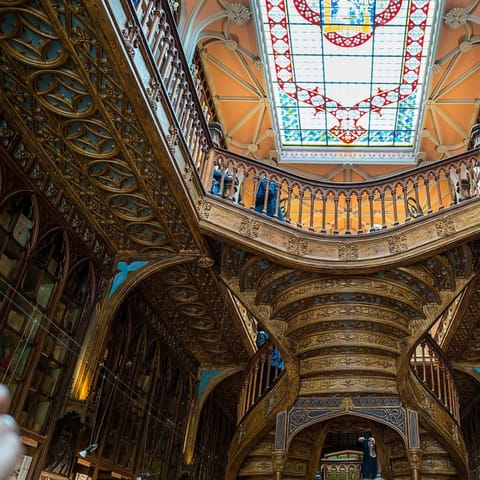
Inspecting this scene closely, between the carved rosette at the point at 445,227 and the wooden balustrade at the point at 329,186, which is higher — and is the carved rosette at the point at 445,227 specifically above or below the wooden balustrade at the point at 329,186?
below

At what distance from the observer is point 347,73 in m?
9.98

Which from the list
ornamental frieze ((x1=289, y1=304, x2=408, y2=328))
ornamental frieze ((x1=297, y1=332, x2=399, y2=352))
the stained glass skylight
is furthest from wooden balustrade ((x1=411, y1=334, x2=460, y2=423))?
the stained glass skylight

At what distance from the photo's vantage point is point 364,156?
1150 centimetres

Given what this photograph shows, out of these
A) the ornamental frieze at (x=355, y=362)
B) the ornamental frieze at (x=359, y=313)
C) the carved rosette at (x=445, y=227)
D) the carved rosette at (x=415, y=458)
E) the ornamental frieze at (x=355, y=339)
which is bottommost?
the carved rosette at (x=415, y=458)

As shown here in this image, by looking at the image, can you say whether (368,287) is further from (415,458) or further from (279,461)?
(279,461)

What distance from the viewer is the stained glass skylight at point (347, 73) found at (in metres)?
8.98

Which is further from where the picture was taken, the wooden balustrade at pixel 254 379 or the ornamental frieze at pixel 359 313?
the wooden balustrade at pixel 254 379

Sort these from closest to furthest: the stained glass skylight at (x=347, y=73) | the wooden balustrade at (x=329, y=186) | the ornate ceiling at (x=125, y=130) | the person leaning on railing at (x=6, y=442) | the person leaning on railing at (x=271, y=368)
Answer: the person leaning on railing at (x=6, y=442), the ornate ceiling at (x=125, y=130), the wooden balustrade at (x=329, y=186), the person leaning on railing at (x=271, y=368), the stained glass skylight at (x=347, y=73)

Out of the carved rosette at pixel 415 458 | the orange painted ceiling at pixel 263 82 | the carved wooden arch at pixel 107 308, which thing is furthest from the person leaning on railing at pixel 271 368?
the orange painted ceiling at pixel 263 82

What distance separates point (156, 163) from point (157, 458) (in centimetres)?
558

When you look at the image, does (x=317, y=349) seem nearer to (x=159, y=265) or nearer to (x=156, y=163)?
(x=159, y=265)

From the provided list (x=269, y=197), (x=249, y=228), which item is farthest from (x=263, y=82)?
(x=249, y=228)

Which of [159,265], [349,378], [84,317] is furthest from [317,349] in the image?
[84,317]

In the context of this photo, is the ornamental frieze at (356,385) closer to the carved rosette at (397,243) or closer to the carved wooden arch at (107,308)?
the carved rosette at (397,243)
